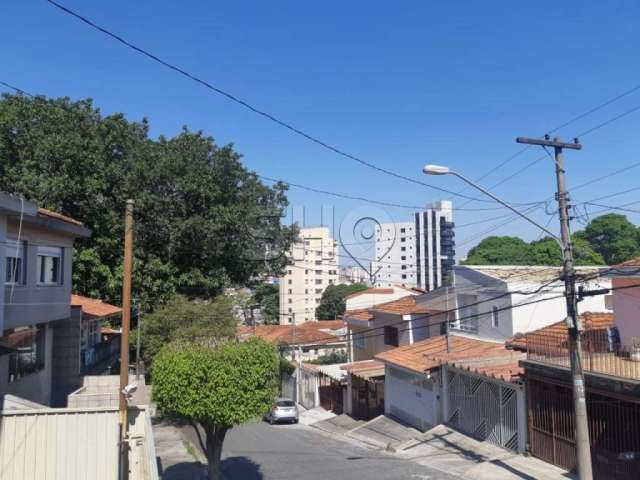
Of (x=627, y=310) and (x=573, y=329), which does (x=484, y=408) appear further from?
(x=573, y=329)

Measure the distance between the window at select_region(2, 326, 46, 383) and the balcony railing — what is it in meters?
12.9

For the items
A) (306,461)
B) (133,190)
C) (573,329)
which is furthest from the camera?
(133,190)

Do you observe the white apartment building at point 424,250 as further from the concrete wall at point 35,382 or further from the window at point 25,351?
the window at point 25,351

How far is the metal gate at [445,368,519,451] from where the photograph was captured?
1670 cm

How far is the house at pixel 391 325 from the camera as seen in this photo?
2914 cm

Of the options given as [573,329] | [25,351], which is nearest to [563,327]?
[573,329]

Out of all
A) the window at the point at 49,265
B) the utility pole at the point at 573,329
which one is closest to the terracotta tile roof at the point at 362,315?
the window at the point at 49,265

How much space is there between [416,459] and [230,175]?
691 inches

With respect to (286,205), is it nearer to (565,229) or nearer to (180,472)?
(180,472)

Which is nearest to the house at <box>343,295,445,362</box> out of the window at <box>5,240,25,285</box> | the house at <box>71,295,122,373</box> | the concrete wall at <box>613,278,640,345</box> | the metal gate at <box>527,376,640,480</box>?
the metal gate at <box>527,376,640,480</box>

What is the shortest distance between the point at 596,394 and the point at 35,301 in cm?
1378

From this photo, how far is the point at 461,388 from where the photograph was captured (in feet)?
64.2

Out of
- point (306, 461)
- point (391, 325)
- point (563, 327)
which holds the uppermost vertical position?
point (563, 327)

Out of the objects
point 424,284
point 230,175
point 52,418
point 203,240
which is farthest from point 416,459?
point 424,284
